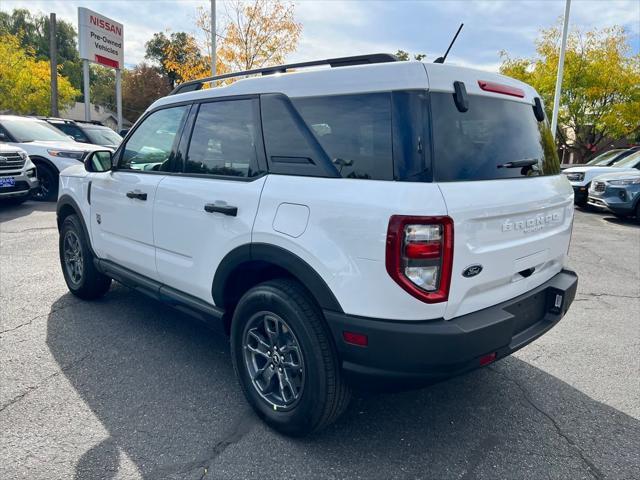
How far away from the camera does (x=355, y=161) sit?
2227 mm

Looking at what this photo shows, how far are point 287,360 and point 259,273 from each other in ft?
1.77

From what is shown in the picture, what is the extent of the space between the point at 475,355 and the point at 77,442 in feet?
6.86

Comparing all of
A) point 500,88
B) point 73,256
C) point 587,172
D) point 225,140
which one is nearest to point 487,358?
point 500,88

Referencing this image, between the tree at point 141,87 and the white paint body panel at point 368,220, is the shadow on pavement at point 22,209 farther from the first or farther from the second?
the tree at point 141,87

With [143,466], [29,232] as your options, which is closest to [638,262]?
[143,466]

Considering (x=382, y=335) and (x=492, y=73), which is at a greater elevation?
(x=492, y=73)

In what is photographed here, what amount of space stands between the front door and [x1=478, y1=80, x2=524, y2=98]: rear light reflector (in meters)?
1.99

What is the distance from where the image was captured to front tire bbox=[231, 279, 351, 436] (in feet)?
7.47

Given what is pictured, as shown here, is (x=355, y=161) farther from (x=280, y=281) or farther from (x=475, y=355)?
(x=475, y=355)

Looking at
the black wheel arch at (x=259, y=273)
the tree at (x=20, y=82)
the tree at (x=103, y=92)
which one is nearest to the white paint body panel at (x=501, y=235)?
the black wheel arch at (x=259, y=273)

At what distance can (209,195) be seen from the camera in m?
2.83

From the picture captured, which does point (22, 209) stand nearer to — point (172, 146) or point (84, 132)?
point (84, 132)

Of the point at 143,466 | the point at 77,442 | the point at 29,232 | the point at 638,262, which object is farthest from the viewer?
the point at 29,232

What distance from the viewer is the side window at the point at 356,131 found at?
7.04 ft
